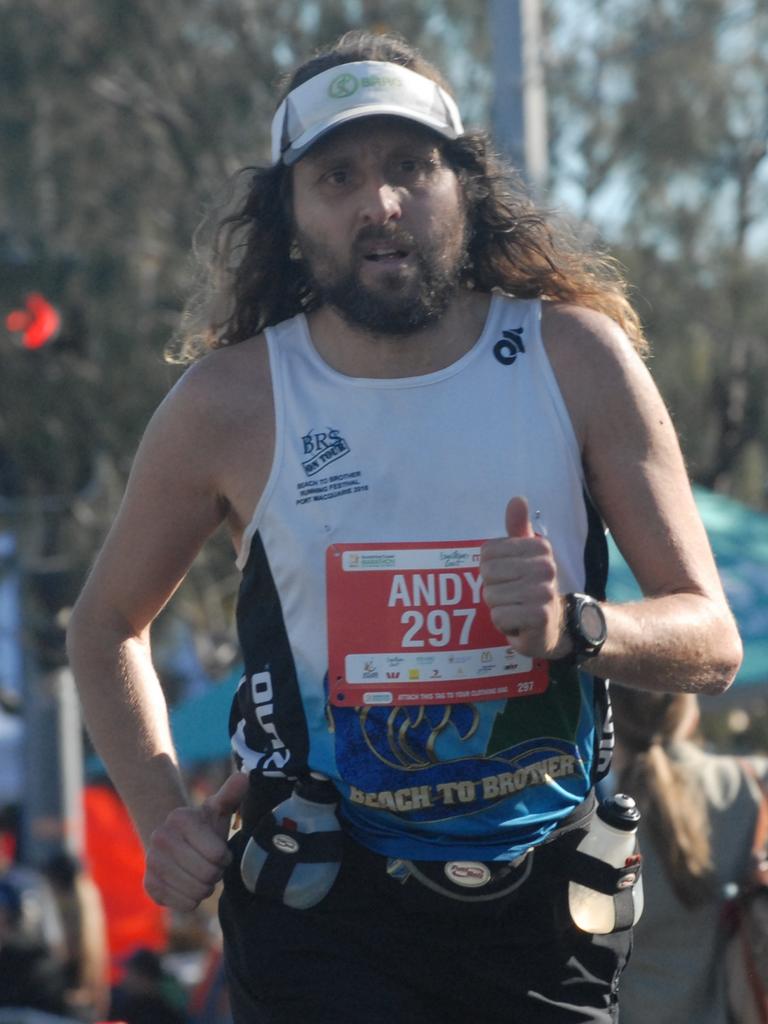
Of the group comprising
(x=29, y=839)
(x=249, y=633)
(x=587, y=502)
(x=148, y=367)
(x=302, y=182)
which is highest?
(x=302, y=182)

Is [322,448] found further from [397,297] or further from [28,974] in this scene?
[28,974]

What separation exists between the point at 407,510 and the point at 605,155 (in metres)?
13.5

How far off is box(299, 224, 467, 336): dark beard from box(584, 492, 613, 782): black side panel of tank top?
15.6 inches

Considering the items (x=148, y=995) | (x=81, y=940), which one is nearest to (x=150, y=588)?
(x=148, y=995)

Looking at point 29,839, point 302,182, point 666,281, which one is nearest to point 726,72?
point 666,281

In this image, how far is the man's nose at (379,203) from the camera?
2.75 metres

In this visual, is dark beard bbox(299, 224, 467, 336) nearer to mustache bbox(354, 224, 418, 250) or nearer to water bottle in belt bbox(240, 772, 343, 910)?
mustache bbox(354, 224, 418, 250)

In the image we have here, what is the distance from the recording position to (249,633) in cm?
277

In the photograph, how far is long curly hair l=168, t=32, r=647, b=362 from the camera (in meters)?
3.00

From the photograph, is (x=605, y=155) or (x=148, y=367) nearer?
(x=148, y=367)

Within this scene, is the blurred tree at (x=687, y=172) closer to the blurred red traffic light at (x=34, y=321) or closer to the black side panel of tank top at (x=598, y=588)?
the blurred red traffic light at (x=34, y=321)

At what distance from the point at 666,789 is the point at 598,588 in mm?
1763

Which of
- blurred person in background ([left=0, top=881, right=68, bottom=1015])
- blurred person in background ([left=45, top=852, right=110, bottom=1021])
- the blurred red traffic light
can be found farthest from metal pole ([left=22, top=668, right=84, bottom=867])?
blurred person in background ([left=0, top=881, right=68, bottom=1015])

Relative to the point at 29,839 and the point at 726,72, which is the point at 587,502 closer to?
the point at 29,839
